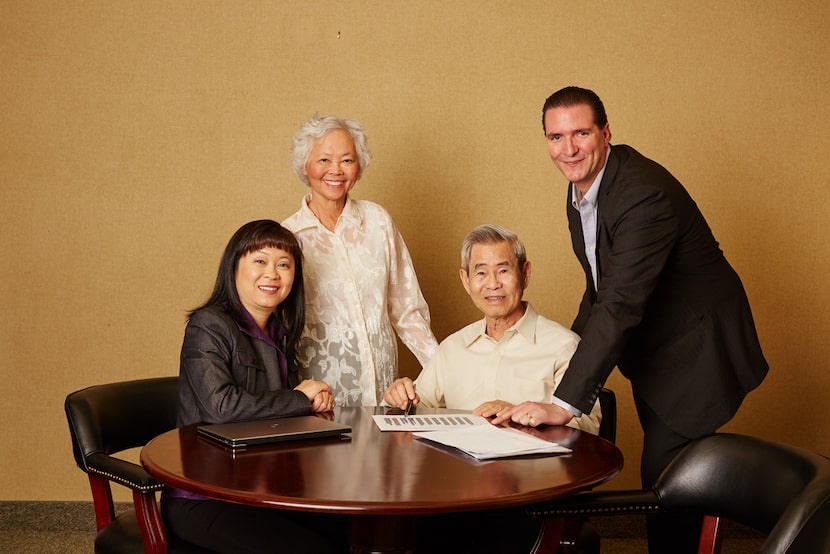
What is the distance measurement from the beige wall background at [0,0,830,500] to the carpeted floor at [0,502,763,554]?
9cm

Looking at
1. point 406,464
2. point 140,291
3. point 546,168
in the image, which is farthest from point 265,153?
point 406,464

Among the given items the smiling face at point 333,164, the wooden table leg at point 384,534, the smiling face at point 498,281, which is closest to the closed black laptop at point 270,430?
the wooden table leg at point 384,534

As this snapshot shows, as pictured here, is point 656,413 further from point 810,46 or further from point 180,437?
point 810,46

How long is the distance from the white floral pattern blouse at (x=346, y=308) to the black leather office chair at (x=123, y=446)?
52cm

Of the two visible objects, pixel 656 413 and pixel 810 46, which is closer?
pixel 656 413

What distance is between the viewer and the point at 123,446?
2.41 m

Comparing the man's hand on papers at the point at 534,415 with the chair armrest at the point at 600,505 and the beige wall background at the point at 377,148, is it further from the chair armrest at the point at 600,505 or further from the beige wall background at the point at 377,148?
the beige wall background at the point at 377,148

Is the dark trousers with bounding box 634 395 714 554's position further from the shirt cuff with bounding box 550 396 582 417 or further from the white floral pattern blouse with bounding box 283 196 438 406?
the white floral pattern blouse with bounding box 283 196 438 406

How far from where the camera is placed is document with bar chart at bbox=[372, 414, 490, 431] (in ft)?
6.97

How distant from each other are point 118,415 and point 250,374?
1.32ft

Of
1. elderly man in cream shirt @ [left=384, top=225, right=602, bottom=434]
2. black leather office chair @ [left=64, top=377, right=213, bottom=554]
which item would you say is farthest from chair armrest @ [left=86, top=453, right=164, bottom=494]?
elderly man in cream shirt @ [left=384, top=225, right=602, bottom=434]

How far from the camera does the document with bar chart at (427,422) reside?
6.97 ft

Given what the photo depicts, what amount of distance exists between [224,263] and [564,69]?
6.38 feet

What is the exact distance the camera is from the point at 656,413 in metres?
2.49
